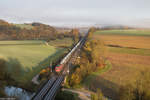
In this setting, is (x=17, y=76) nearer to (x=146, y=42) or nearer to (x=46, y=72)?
(x=46, y=72)

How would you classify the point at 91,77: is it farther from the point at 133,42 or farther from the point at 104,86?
the point at 133,42

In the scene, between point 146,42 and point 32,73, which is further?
point 146,42

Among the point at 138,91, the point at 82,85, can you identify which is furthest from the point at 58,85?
the point at 138,91

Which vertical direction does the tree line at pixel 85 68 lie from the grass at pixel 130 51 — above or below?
below

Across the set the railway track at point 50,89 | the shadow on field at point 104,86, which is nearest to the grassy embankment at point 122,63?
the shadow on field at point 104,86

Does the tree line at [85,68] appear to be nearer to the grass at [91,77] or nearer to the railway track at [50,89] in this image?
the grass at [91,77]

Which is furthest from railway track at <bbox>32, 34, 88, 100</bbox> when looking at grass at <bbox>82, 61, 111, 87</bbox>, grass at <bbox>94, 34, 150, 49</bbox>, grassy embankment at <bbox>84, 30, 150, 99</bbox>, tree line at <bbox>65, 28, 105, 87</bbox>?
grass at <bbox>94, 34, 150, 49</bbox>

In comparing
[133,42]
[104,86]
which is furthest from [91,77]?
[133,42]
